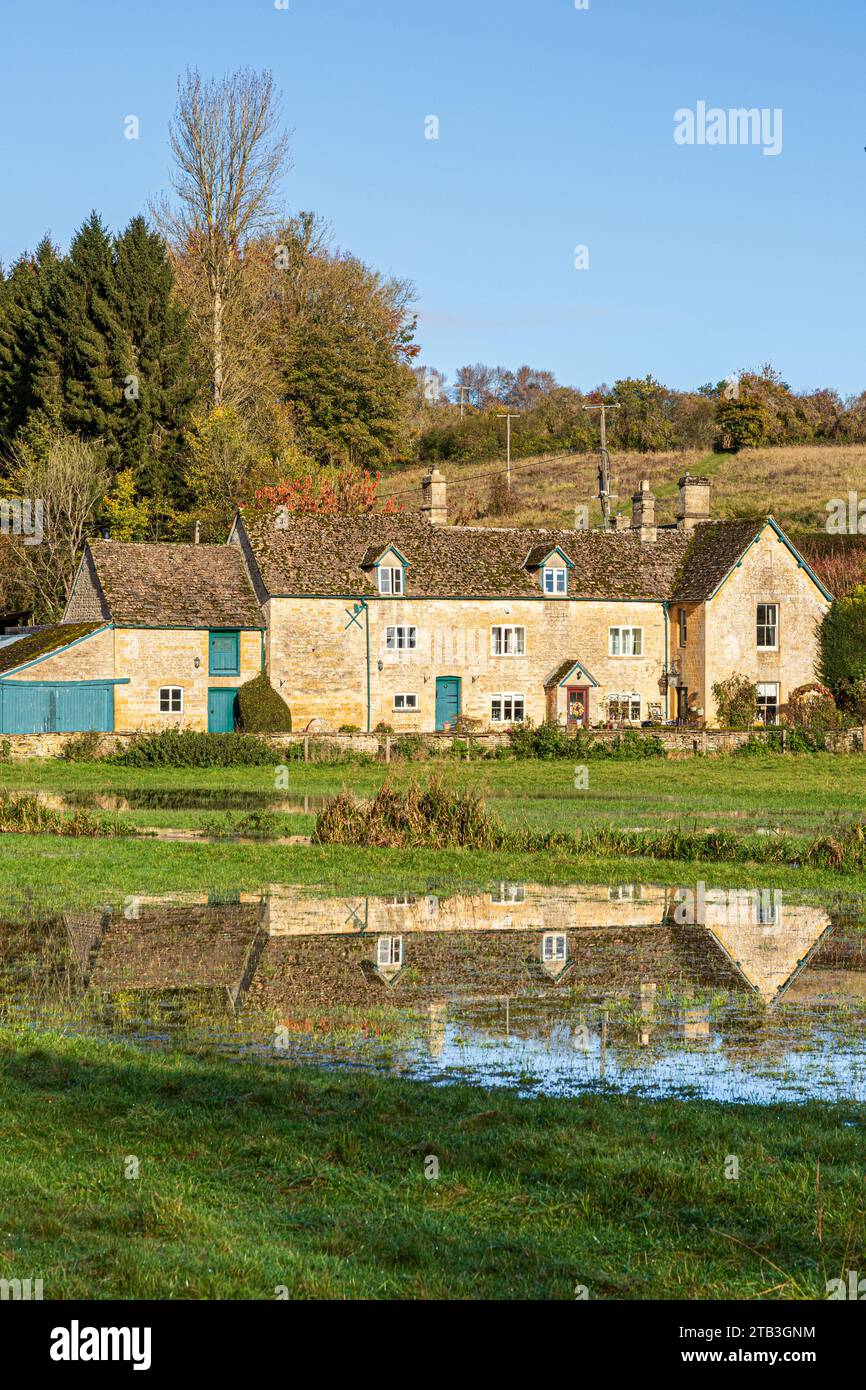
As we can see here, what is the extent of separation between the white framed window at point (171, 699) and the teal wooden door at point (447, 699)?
9.62 meters

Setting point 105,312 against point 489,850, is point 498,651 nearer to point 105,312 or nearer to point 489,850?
point 105,312

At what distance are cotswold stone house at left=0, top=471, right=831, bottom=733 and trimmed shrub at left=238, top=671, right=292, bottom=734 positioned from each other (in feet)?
3.99

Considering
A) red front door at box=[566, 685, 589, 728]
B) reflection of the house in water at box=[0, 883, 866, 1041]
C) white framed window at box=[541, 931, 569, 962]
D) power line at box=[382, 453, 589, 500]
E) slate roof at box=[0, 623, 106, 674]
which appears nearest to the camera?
reflection of the house in water at box=[0, 883, 866, 1041]

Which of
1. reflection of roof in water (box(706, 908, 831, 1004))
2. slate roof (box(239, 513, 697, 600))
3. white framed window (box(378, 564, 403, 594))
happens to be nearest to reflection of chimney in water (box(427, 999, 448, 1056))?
reflection of roof in water (box(706, 908, 831, 1004))

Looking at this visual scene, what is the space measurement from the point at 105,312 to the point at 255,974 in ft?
199

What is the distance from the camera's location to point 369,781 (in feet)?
131

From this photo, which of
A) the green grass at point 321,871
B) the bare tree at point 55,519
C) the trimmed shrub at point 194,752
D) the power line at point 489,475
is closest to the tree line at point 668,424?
the power line at point 489,475

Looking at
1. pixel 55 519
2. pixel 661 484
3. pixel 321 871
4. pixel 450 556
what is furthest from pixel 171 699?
pixel 661 484

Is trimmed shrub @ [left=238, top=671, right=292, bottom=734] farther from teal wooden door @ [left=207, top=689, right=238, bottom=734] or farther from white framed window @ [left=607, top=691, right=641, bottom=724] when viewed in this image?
white framed window @ [left=607, top=691, right=641, bottom=724]

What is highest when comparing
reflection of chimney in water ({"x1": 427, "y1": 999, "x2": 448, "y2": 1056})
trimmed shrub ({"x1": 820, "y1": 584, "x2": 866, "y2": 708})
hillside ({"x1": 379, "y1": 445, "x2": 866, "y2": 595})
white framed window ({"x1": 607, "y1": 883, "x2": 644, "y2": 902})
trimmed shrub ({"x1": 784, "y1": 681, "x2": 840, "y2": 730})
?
hillside ({"x1": 379, "y1": 445, "x2": 866, "y2": 595})

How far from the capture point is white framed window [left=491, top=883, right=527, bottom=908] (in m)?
20.8

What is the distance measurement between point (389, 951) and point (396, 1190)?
26.7ft

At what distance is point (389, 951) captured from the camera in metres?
17.0

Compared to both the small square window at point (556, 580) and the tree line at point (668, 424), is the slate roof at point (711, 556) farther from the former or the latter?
the tree line at point (668, 424)
